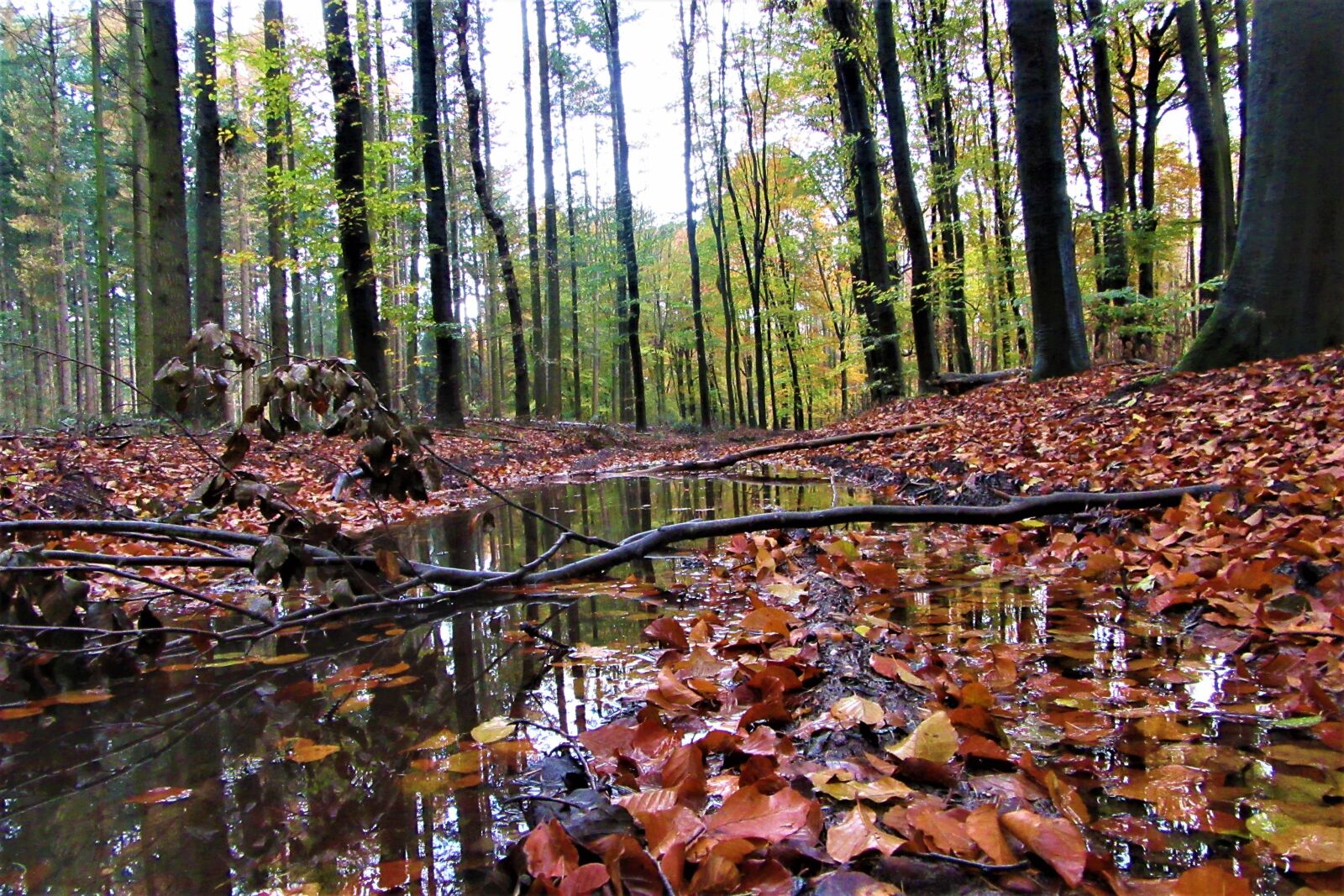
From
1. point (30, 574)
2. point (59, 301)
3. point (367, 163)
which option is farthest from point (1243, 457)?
point (59, 301)

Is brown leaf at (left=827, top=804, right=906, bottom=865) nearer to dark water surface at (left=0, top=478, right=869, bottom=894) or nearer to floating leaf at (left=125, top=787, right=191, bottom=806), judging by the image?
dark water surface at (left=0, top=478, right=869, bottom=894)

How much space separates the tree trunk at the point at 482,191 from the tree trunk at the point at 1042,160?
11.8 meters

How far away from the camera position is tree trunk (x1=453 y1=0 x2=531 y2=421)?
51.7 feet

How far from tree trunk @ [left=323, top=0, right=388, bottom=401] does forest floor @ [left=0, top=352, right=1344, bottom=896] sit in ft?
23.2

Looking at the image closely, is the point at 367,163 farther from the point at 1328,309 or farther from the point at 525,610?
the point at 1328,309

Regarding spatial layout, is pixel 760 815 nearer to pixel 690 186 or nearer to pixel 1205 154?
pixel 1205 154

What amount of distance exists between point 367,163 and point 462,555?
1121 centimetres

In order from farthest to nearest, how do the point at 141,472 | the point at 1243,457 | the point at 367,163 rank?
the point at 367,163, the point at 141,472, the point at 1243,457

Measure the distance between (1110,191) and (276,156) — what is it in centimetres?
1825

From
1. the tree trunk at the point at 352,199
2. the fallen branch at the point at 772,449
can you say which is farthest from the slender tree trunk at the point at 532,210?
the fallen branch at the point at 772,449

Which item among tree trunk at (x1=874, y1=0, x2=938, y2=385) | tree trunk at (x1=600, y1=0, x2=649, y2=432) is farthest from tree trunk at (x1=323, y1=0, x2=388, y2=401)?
tree trunk at (x1=600, y1=0, x2=649, y2=432)

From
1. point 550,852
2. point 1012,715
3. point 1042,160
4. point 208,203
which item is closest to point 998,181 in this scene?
point 1042,160

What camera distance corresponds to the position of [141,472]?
5.84 m

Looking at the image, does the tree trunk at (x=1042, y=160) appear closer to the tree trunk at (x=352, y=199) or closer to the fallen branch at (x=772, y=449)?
the fallen branch at (x=772, y=449)
